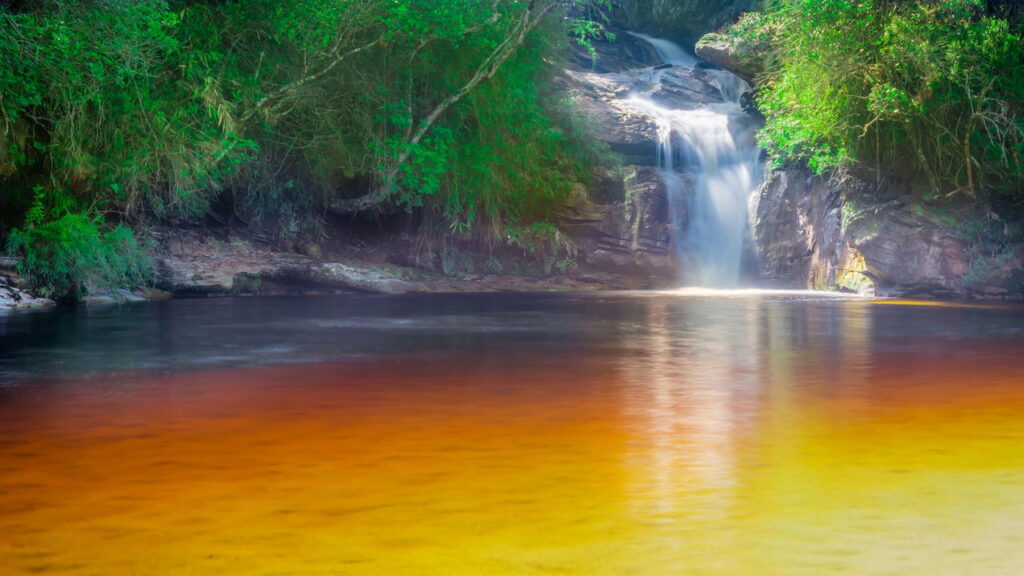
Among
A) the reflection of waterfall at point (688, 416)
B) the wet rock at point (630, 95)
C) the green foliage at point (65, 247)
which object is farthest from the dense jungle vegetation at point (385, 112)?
the reflection of waterfall at point (688, 416)

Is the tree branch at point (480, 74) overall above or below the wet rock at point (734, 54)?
below

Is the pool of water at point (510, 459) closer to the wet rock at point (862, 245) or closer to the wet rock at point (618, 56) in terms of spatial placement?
the wet rock at point (862, 245)

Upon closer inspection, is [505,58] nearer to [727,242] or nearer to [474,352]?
[727,242]

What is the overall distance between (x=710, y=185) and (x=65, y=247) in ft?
57.6

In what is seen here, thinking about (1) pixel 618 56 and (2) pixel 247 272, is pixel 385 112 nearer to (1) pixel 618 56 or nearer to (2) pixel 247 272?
(2) pixel 247 272

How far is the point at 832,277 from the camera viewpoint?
78.8 feet

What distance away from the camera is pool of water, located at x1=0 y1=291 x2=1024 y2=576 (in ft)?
10.0

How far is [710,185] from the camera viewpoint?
2731 centimetres

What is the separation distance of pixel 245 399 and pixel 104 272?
11.6 metres

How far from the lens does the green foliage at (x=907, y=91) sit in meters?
19.0

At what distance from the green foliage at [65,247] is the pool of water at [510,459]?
669 centimetres

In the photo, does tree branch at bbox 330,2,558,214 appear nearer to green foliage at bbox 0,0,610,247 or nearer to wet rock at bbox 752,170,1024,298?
green foliage at bbox 0,0,610,247

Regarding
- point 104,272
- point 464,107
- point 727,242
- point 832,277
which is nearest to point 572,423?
point 104,272

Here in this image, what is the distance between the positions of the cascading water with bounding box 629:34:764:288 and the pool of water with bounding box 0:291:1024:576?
1739 centimetres
